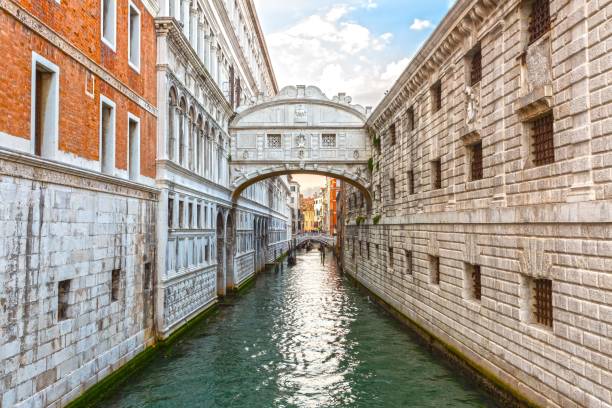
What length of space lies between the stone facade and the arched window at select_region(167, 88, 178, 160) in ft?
24.0

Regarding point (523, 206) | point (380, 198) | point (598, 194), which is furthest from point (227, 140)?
point (598, 194)

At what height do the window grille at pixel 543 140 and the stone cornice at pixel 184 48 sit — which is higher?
the stone cornice at pixel 184 48

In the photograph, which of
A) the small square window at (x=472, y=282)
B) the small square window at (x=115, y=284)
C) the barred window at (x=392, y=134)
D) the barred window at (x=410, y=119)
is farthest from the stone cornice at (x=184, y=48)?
the small square window at (x=472, y=282)

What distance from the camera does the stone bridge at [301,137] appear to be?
24.7 metres

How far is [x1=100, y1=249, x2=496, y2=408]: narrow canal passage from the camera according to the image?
10406mm

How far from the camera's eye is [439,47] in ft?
44.7

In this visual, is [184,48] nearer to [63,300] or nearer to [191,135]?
[191,135]

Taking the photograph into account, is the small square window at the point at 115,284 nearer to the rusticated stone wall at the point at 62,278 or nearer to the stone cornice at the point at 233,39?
the rusticated stone wall at the point at 62,278

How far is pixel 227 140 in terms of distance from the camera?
24406 mm

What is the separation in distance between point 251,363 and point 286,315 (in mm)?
6987

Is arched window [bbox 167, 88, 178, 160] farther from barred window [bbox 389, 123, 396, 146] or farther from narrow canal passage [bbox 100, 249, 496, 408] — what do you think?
barred window [bbox 389, 123, 396, 146]

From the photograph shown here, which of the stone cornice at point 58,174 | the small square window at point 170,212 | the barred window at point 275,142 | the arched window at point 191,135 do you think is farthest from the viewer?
the barred window at point 275,142

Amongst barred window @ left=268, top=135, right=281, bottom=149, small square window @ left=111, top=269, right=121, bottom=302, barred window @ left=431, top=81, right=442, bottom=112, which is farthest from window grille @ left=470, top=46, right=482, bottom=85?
barred window @ left=268, top=135, right=281, bottom=149

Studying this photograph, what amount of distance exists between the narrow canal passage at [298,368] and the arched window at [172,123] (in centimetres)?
564
